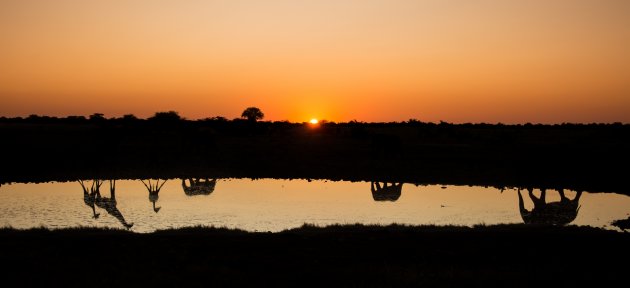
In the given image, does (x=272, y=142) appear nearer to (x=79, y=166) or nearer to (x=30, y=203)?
(x=79, y=166)

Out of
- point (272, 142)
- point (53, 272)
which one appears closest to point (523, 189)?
point (53, 272)

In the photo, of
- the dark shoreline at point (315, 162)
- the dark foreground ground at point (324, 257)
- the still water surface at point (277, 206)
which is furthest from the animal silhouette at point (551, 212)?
the dark shoreline at point (315, 162)

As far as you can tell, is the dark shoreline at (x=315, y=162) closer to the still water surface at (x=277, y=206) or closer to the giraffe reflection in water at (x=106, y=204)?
the still water surface at (x=277, y=206)

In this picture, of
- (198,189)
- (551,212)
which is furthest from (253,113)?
(551,212)

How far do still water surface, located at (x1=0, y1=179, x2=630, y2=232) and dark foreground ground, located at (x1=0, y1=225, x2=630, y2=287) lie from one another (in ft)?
13.8

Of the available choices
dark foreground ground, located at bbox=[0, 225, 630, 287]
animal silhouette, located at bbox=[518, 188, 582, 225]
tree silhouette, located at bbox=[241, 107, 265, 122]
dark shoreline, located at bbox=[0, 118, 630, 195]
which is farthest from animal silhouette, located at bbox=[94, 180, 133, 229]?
tree silhouette, located at bbox=[241, 107, 265, 122]

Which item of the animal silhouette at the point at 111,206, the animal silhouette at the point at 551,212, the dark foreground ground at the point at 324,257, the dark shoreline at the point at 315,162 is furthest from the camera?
the dark shoreline at the point at 315,162

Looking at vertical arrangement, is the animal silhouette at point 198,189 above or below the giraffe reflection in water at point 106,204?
above

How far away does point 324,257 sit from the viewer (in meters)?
12.0

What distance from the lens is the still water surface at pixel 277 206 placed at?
19.9m

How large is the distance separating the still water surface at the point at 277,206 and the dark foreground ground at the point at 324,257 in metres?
4.21

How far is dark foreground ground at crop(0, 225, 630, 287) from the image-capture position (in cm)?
980

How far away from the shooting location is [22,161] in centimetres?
3991

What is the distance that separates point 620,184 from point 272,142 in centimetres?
3511
